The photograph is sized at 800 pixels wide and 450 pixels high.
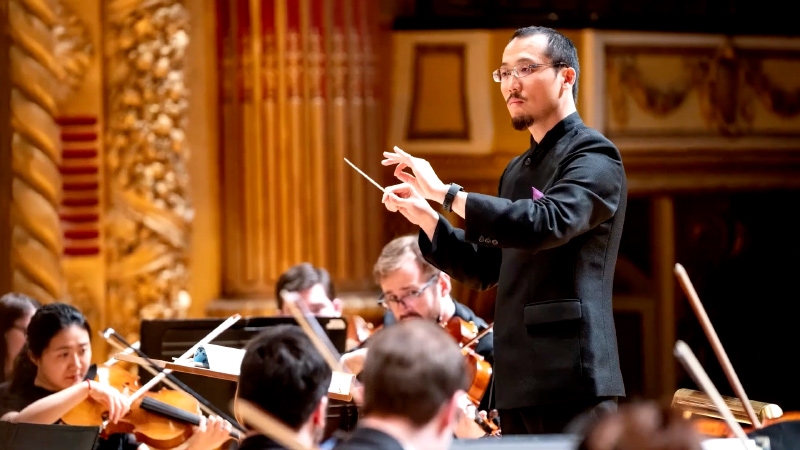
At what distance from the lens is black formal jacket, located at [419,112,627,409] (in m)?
2.49

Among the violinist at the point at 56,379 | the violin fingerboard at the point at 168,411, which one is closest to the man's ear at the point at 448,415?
the violinist at the point at 56,379

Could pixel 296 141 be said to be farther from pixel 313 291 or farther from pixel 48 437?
pixel 48 437

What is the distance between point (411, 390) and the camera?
179cm

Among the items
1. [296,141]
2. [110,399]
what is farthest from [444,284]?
[296,141]

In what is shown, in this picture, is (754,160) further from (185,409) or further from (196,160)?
(185,409)

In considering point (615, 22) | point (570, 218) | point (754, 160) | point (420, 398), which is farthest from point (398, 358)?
point (754, 160)

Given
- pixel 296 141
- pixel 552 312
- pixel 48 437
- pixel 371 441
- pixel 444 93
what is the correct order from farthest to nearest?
pixel 444 93 < pixel 296 141 < pixel 48 437 < pixel 552 312 < pixel 371 441

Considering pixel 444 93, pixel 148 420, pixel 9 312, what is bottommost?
pixel 148 420

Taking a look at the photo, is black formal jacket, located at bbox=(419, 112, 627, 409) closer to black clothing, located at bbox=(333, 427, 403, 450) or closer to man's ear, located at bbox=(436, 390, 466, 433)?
man's ear, located at bbox=(436, 390, 466, 433)

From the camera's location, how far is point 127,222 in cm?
523

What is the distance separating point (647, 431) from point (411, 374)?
50cm

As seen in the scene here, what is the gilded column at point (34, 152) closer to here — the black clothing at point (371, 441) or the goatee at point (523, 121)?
the goatee at point (523, 121)

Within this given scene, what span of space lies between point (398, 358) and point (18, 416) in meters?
1.98

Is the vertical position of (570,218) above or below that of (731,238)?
above
